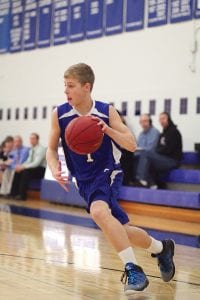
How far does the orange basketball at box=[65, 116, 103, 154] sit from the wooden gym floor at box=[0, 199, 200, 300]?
0.87 m

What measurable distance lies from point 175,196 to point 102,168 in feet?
16.6

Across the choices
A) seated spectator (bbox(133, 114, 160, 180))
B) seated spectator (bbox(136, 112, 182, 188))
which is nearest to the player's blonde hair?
seated spectator (bbox(136, 112, 182, 188))

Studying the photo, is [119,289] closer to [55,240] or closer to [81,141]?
[81,141]

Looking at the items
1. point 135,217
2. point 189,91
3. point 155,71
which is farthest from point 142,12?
point 135,217

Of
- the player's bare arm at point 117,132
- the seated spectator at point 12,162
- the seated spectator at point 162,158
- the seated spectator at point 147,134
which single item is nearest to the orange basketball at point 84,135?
the player's bare arm at point 117,132

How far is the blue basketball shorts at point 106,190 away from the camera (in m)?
3.46

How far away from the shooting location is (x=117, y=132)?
3.40 meters

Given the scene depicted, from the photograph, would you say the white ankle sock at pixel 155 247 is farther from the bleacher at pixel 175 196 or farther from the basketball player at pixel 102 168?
the bleacher at pixel 175 196

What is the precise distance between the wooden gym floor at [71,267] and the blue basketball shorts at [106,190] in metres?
0.47

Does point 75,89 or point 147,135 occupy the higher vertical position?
point 75,89

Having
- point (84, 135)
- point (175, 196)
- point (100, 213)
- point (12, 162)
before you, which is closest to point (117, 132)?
point (84, 135)

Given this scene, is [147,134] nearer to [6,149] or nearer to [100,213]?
[6,149]

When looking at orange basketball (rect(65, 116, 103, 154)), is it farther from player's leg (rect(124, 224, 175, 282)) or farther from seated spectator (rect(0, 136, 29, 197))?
seated spectator (rect(0, 136, 29, 197))

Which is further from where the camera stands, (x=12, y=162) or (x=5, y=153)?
(x=5, y=153)
